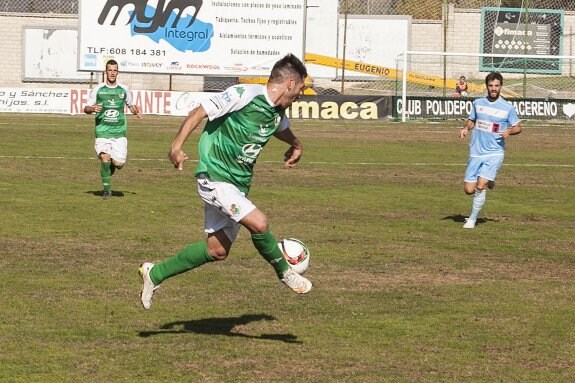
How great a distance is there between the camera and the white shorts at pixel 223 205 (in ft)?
29.3

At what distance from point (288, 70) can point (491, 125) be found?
369 inches

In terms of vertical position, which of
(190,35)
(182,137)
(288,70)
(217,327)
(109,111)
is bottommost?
(217,327)

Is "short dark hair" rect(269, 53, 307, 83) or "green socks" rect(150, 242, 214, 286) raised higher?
"short dark hair" rect(269, 53, 307, 83)

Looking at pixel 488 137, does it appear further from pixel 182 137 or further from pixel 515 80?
pixel 515 80

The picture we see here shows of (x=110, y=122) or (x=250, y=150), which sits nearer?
(x=250, y=150)

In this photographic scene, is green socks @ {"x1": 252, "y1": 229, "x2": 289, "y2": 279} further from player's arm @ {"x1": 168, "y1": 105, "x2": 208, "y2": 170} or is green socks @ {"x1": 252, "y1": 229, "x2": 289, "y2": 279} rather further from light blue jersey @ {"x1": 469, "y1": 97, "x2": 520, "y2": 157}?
light blue jersey @ {"x1": 469, "y1": 97, "x2": 520, "y2": 157}

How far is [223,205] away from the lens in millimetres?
8977

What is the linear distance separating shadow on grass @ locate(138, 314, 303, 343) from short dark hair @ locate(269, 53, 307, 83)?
83.4 inches

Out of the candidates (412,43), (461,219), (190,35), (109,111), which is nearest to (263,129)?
(461,219)

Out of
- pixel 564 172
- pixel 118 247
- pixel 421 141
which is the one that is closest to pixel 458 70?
pixel 421 141

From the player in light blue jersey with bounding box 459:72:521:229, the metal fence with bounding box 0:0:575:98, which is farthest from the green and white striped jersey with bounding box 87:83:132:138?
the metal fence with bounding box 0:0:575:98

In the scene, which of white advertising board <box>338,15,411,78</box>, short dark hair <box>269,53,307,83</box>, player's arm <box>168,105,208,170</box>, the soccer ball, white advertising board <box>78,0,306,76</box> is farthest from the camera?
white advertising board <box>338,15,411,78</box>

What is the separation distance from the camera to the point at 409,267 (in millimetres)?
13273

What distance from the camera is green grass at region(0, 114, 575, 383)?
28.2 feet
